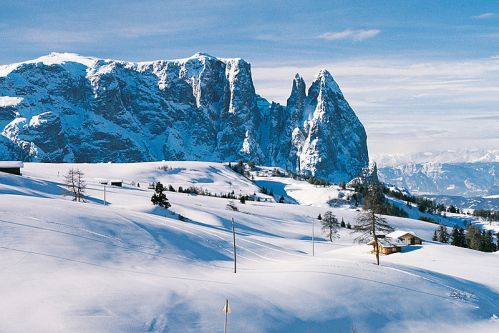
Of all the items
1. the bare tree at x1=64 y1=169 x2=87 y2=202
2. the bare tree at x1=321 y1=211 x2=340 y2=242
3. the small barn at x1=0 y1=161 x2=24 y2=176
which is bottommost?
the bare tree at x1=321 y1=211 x2=340 y2=242

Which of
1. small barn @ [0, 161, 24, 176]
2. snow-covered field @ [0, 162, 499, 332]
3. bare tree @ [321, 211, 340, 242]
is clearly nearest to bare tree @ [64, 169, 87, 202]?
small barn @ [0, 161, 24, 176]

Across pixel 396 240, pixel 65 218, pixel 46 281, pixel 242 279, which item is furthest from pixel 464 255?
pixel 46 281

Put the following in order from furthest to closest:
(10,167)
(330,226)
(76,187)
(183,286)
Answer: (10,167)
(330,226)
(76,187)
(183,286)

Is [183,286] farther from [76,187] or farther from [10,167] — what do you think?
[10,167]

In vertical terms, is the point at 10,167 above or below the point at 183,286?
above

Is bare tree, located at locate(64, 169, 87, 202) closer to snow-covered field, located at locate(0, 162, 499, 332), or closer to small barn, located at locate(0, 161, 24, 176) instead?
small barn, located at locate(0, 161, 24, 176)

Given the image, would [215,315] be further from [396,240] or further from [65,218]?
[396,240]

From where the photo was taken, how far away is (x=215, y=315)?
33.0 m

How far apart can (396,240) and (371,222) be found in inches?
1551

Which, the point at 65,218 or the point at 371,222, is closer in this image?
the point at 65,218

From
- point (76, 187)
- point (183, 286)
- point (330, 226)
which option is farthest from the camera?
point (330, 226)

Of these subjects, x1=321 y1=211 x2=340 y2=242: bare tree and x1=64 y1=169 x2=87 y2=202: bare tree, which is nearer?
x1=64 y1=169 x2=87 y2=202: bare tree

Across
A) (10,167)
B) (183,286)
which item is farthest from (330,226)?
(183,286)

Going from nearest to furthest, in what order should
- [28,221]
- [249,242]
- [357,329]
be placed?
[357,329]
[28,221]
[249,242]
